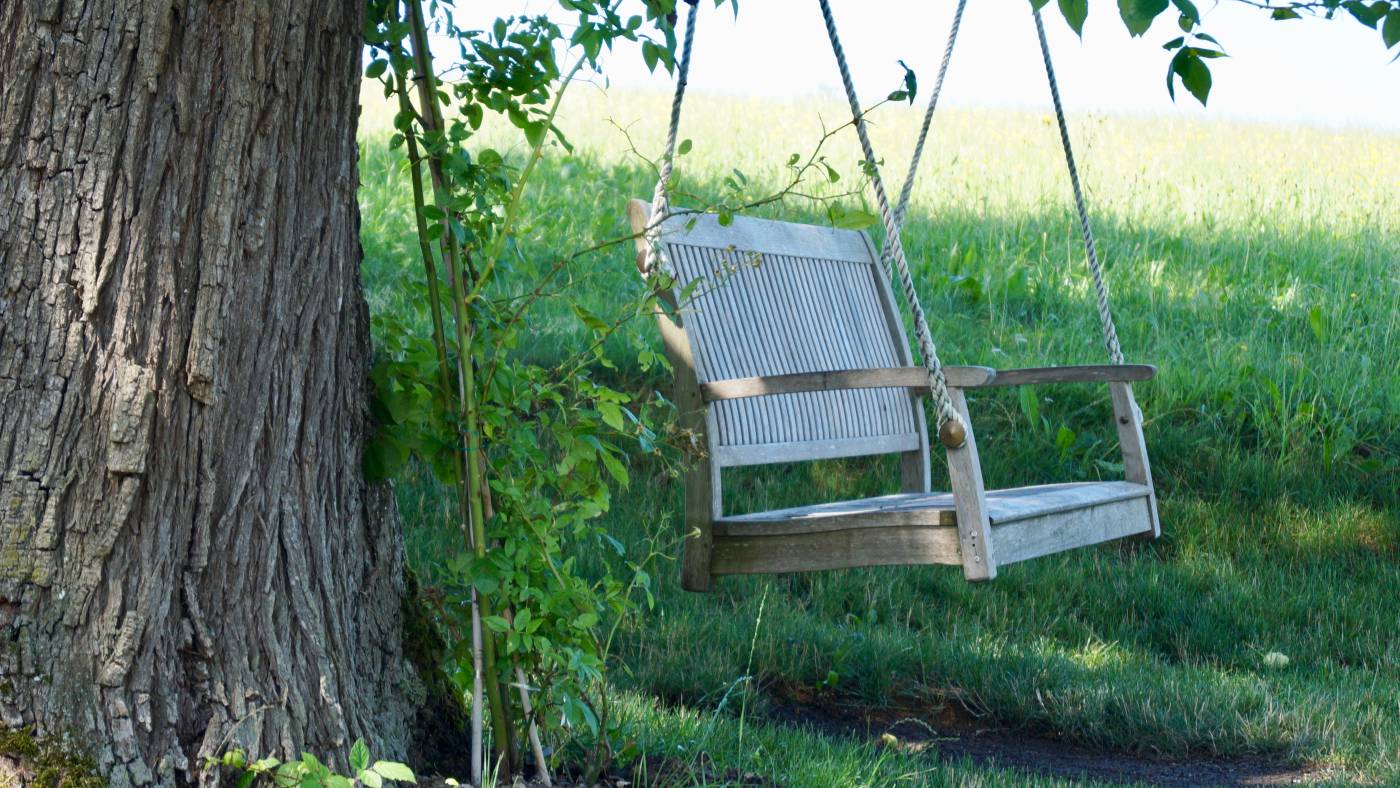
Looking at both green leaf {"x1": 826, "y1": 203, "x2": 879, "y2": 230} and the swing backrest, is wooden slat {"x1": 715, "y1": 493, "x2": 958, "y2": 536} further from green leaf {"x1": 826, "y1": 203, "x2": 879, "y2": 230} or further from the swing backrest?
green leaf {"x1": 826, "y1": 203, "x2": 879, "y2": 230}

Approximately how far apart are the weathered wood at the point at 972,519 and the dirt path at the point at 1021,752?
0.51 metres

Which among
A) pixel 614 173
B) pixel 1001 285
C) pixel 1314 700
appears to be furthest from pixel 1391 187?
pixel 1314 700

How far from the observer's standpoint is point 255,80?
6.25 ft

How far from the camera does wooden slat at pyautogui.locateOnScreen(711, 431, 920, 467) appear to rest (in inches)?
132

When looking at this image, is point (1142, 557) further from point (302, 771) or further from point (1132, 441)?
point (302, 771)

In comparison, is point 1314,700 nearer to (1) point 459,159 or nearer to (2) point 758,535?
(2) point 758,535

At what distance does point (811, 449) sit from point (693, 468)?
2.09 ft

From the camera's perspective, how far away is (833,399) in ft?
12.4

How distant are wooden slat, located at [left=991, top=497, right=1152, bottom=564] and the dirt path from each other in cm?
50

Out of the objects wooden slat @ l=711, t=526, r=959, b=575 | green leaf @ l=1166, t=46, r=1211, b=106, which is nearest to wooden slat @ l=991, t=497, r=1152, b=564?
wooden slat @ l=711, t=526, r=959, b=575

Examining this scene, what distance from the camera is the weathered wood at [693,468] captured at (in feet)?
10.4

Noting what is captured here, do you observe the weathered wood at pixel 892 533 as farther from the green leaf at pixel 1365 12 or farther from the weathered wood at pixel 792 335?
the green leaf at pixel 1365 12

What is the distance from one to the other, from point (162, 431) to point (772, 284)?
85.5 inches

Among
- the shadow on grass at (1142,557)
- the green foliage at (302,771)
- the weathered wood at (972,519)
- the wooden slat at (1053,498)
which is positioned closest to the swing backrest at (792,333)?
the shadow on grass at (1142,557)
